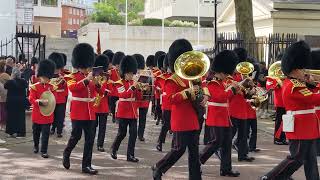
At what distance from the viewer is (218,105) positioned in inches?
297

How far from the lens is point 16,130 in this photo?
437 inches

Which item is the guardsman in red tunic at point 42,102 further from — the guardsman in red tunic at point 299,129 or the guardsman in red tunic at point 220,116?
the guardsman in red tunic at point 299,129

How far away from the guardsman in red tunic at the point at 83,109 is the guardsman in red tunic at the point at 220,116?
153 centimetres

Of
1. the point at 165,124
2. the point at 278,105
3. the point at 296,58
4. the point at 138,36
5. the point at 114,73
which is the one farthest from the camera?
the point at 138,36

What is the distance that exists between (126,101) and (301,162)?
333cm

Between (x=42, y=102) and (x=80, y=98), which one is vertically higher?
(x=80, y=98)

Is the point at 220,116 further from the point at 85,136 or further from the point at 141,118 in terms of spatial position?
the point at 141,118

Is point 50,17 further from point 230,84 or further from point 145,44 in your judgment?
point 230,84

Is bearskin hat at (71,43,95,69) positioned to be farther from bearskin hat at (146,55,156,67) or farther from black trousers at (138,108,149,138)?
bearskin hat at (146,55,156,67)

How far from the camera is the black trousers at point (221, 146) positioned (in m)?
7.46

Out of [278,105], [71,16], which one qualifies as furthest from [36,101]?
[71,16]

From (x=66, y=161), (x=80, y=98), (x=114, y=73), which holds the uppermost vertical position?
(x=114, y=73)

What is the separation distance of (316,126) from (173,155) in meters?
1.61

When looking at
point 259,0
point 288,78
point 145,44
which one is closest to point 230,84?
point 288,78
